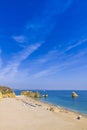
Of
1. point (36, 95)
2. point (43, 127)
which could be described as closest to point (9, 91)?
point (36, 95)

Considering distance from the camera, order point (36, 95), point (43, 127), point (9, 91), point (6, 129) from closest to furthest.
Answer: point (6, 129)
point (43, 127)
point (9, 91)
point (36, 95)

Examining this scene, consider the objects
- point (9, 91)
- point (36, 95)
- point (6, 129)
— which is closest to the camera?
point (6, 129)

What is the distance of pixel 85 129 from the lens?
67.9 feet

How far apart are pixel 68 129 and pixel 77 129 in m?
0.88

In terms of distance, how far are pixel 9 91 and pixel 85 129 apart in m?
73.3

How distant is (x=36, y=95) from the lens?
114125mm

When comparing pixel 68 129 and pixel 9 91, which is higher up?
pixel 9 91

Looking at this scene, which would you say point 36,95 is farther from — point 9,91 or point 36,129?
point 36,129

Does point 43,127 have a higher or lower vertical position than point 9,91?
lower

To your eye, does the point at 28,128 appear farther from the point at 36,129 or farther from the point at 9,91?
the point at 9,91

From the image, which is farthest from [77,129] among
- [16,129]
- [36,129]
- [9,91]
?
[9,91]

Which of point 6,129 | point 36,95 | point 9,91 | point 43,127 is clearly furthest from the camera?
point 36,95

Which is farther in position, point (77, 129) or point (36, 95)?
point (36, 95)

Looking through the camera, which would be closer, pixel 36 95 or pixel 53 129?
pixel 53 129
